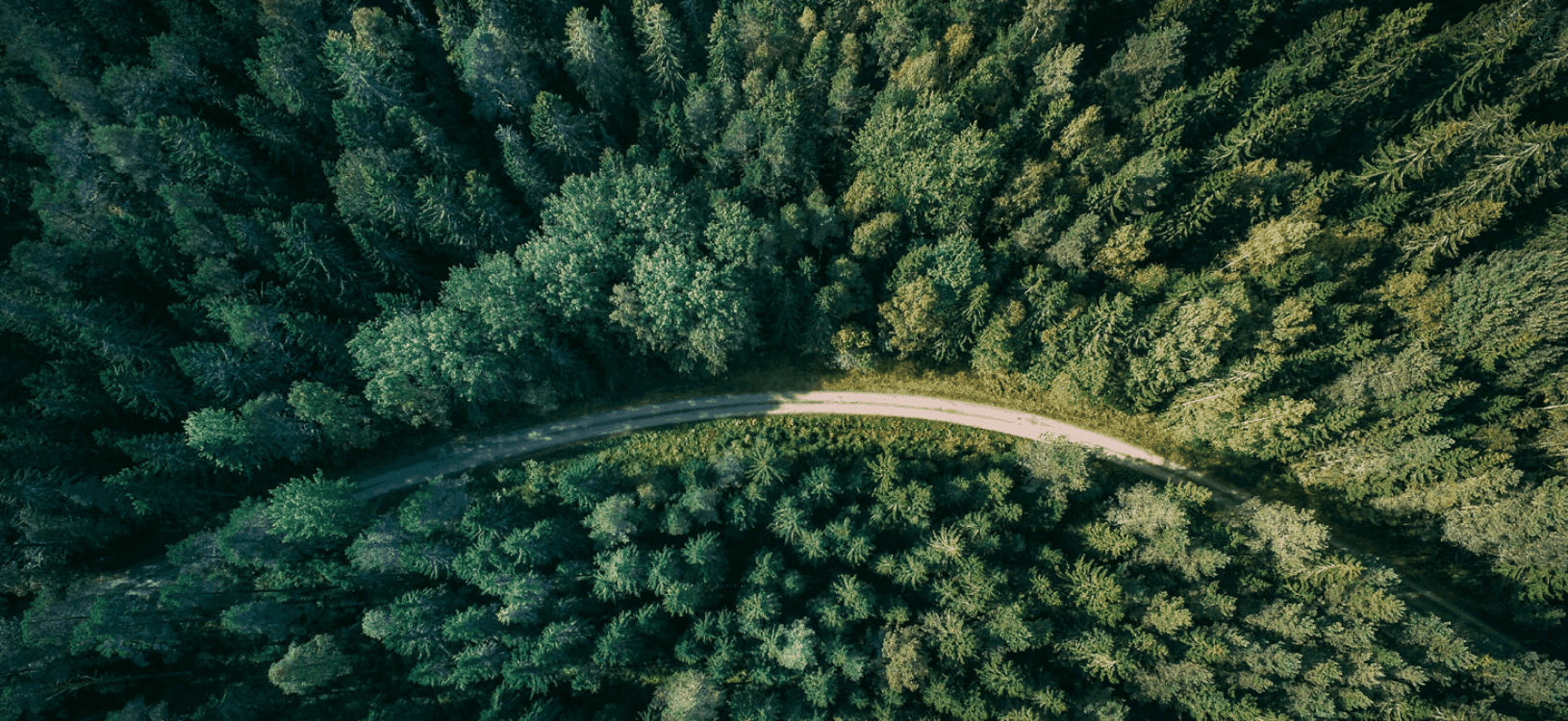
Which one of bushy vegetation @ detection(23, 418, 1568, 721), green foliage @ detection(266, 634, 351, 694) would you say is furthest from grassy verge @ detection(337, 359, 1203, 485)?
green foliage @ detection(266, 634, 351, 694)

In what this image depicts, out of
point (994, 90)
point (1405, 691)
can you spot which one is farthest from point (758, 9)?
point (1405, 691)

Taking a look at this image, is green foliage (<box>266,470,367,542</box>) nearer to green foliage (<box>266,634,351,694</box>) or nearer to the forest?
the forest

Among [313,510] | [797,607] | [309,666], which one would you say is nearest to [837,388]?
[797,607]

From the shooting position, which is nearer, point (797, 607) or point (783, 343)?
point (797, 607)

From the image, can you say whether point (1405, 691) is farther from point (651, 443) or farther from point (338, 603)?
point (338, 603)

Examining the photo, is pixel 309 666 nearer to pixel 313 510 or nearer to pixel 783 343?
pixel 313 510

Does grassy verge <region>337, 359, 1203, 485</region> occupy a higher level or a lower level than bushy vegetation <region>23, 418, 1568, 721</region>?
higher

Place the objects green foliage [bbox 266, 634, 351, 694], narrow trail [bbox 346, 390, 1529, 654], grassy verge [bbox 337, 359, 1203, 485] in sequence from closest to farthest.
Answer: green foliage [bbox 266, 634, 351, 694], grassy verge [bbox 337, 359, 1203, 485], narrow trail [bbox 346, 390, 1529, 654]
